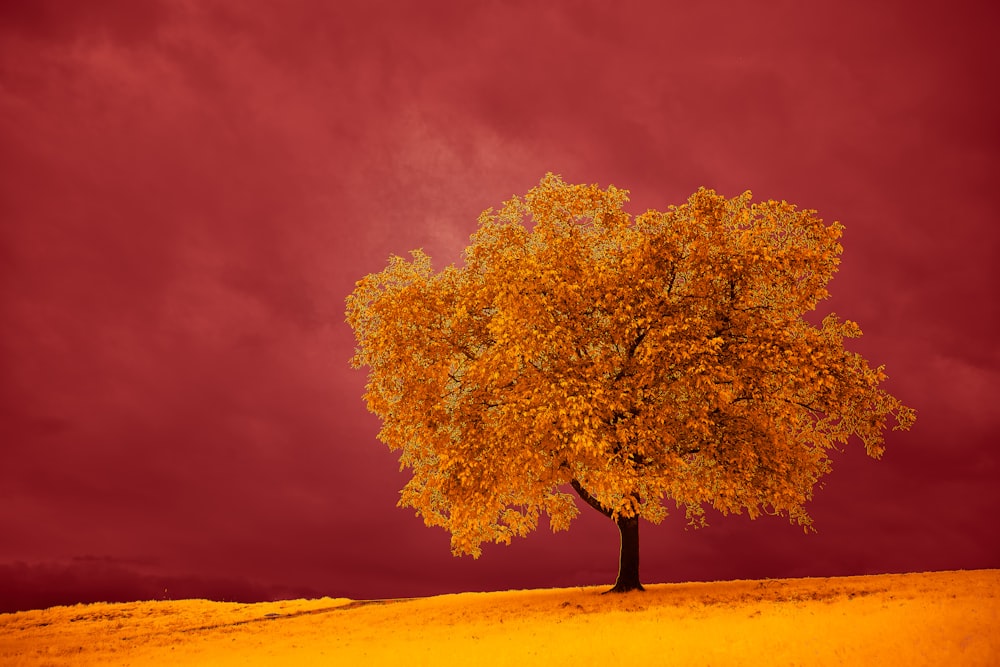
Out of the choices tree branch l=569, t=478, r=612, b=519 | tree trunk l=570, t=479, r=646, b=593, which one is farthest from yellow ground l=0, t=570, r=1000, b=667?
tree branch l=569, t=478, r=612, b=519

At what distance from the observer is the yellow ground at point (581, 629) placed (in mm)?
15734

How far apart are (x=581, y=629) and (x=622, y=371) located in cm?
1179

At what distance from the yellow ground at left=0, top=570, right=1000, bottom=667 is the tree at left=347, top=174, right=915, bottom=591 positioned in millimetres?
4229

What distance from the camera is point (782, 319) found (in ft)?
96.3

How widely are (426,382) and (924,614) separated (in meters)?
21.0

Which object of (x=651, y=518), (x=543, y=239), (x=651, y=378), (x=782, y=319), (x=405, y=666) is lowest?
(x=405, y=666)

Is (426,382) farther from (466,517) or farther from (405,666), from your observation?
(405,666)

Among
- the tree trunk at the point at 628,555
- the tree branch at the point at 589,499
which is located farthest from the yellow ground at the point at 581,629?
the tree branch at the point at 589,499

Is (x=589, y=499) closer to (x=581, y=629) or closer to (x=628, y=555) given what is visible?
(x=628, y=555)

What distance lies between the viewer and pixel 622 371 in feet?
99.3

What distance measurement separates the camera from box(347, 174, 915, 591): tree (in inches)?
1108

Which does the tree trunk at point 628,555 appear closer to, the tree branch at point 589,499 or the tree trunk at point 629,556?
the tree trunk at point 629,556

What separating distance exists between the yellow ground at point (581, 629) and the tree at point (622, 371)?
4229mm

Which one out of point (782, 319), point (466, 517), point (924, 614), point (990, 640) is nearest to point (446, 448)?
point (466, 517)
